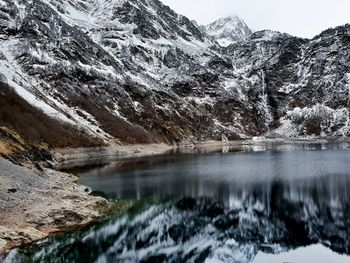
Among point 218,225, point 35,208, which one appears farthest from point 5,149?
point 218,225

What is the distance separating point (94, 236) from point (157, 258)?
766 cm

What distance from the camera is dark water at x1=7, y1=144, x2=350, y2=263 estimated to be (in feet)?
115

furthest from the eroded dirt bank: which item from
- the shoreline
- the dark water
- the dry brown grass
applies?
the dry brown grass

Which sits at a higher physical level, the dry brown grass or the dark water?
the dry brown grass

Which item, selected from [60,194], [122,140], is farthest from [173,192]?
[122,140]

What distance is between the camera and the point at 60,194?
54.3 metres

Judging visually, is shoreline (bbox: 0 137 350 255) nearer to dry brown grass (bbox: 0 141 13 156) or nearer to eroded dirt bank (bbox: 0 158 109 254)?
eroded dirt bank (bbox: 0 158 109 254)

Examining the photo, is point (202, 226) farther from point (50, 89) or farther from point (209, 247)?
point (50, 89)

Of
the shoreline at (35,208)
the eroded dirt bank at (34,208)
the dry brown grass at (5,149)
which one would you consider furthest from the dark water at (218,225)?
the dry brown grass at (5,149)

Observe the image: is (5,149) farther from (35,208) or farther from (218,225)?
(218,225)

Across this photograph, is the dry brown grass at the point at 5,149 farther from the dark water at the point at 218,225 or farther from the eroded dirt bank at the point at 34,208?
the dark water at the point at 218,225

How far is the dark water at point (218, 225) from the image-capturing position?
35094 mm

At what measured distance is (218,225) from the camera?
45250 mm

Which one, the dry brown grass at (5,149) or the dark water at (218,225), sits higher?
the dry brown grass at (5,149)
